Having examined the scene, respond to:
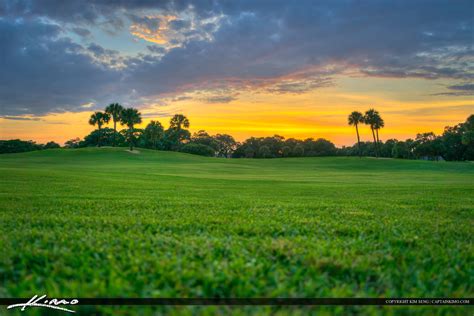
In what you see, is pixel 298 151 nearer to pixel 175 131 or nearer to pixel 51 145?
pixel 175 131

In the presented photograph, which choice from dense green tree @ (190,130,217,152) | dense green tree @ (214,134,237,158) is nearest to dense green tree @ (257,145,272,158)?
dense green tree @ (190,130,217,152)

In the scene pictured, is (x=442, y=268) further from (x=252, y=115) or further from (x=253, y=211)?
(x=252, y=115)

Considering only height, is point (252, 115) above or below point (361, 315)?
above

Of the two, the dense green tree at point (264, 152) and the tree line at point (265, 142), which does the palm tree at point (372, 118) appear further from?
the dense green tree at point (264, 152)

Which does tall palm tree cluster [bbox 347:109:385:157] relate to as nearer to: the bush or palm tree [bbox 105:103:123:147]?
the bush

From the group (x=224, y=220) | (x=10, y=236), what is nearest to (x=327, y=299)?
(x=224, y=220)

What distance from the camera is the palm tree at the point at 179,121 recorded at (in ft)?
382

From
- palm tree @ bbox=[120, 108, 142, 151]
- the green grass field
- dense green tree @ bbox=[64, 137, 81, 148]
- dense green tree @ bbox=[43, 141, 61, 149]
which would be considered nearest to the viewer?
the green grass field

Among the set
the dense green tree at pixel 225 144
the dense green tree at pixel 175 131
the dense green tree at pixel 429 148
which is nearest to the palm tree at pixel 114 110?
the dense green tree at pixel 175 131

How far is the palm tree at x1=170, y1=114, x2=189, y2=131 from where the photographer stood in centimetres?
11651

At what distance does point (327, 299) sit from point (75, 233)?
3.69 meters

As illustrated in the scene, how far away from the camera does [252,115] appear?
44656mm

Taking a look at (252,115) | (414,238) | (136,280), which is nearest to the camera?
(136,280)

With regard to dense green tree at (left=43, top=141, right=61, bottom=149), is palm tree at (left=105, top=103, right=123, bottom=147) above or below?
above
